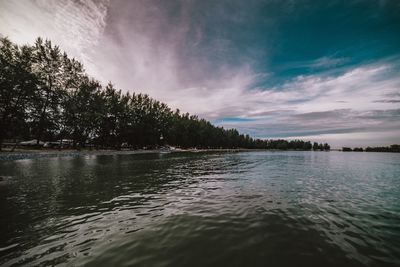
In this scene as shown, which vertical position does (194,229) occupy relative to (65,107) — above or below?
below

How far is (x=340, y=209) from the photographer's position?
1205cm

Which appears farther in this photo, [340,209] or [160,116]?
[160,116]

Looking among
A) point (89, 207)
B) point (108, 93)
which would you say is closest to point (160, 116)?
point (108, 93)

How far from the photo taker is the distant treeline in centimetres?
4694

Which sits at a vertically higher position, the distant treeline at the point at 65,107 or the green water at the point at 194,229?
the distant treeline at the point at 65,107

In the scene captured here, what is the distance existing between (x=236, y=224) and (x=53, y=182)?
63.3ft

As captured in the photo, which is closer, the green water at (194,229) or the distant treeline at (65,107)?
the green water at (194,229)

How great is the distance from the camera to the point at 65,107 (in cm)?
6362

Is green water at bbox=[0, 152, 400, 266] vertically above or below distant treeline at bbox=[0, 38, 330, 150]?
below

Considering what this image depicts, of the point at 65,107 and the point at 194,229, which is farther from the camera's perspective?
the point at 65,107

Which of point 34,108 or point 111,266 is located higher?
point 34,108

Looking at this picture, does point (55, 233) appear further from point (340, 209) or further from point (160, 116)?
point (160, 116)

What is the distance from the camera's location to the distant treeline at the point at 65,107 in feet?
154

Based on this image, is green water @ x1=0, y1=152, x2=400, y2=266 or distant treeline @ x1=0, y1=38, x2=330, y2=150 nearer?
green water @ x1=0, y1=152, x2=400, y2=266
